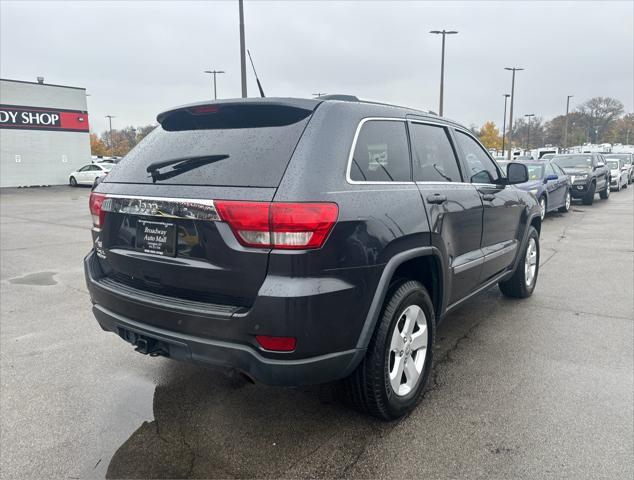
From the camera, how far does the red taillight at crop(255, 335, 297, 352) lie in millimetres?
2389

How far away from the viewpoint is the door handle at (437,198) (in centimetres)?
321

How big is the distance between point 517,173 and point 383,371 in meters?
2.70

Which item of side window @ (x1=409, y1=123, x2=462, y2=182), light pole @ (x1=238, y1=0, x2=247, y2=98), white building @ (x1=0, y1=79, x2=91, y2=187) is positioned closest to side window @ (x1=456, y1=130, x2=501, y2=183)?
side window @ (x1=409, y1=123, x2=462, y2=182)

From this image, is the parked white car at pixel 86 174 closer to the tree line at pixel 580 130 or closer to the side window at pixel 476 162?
the side window at pixel 476 162

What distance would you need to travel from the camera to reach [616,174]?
23719mm

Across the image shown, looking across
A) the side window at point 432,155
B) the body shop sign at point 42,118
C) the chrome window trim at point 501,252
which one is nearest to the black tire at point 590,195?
the chrome window trim at point 501,252

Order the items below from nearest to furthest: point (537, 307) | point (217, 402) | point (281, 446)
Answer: point (281, 446) < point (217, 402) < point (537, 307)

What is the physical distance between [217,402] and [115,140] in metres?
102

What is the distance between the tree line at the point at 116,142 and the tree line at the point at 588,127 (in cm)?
6923

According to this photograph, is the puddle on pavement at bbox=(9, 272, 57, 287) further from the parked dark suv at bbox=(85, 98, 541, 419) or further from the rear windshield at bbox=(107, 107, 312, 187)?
the rear windshield at bbox=(107, 107, 312, 187)

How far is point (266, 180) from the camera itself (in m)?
2.45

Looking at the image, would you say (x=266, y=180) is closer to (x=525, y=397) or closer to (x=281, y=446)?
(x=281, y=446)

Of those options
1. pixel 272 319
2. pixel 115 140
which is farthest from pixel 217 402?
pixel 115 140

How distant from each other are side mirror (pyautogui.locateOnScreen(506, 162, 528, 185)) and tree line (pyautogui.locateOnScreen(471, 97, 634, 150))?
307ft
